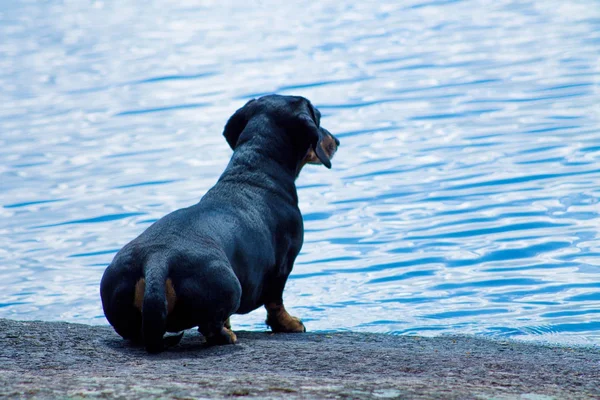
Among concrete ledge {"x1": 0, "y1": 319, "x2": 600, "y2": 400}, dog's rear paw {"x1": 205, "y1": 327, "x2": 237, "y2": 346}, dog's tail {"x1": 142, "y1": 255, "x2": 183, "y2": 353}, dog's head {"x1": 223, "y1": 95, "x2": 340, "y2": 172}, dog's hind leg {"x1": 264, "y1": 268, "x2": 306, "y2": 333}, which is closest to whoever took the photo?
concrete ledge {"x1": 0, "y1": 319, "x2": 600, "y2": 400}

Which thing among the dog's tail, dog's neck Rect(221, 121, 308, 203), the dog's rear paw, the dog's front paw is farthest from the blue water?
the dog's tail

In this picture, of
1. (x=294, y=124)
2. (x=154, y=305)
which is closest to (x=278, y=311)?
(x=294, y=124)

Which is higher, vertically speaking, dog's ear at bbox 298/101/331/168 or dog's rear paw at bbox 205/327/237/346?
dog's ear at bbox 298/101/331/168

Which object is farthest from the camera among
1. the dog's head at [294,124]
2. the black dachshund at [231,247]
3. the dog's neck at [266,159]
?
the dog's head at [294,124]

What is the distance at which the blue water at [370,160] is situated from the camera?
889cm

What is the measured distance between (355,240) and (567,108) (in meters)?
5.87

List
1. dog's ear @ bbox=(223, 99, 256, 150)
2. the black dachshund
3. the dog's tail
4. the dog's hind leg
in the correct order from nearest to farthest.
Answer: the dog's tail
the black dachshund
the dog's hind leg
dog's ear @ bbox=(223, 99, 256, 150)

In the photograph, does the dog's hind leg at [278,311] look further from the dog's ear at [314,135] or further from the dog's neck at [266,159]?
the dog's ear at [314,135]

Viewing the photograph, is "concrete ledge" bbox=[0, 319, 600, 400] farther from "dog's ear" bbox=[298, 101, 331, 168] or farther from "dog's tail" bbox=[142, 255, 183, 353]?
"dog's ear" bbox=[298, 101, 331, 168]

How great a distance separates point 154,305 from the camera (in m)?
5.21

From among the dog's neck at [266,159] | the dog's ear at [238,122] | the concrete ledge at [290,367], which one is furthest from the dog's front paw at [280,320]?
the dog's ear at [238,122]

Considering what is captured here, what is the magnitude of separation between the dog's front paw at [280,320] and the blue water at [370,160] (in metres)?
1.26

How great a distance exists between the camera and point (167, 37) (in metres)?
27.5

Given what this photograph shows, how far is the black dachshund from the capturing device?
542 cm
